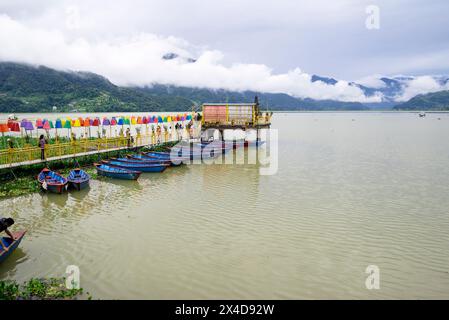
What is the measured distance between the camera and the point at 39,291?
369 inches

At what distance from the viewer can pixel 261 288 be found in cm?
1001

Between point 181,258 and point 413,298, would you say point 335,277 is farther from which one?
point 181,258

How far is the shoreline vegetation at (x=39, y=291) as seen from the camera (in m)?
9.03

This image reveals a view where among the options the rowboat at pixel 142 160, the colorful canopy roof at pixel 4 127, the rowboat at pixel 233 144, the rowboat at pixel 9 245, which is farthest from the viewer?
the rowboat at pixel 233 144

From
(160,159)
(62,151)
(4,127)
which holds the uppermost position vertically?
(4,127)

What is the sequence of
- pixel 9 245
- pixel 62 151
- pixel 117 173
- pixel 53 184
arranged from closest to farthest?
1. pixel 9 245
2. pixel 53 184
3. pixel 117 173
4. pixel 62 151

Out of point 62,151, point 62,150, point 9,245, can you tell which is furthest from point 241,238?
point 62,150

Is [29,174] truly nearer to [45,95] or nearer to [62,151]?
[62,151]

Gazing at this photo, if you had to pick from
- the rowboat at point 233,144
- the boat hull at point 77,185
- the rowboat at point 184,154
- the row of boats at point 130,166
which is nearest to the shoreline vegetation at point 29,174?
the row of boats at point 130,166

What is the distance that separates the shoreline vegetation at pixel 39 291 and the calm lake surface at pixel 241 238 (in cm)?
52

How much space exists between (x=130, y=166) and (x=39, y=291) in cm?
1870

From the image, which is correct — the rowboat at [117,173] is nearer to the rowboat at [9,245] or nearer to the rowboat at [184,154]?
the rowboat at [184,154]
